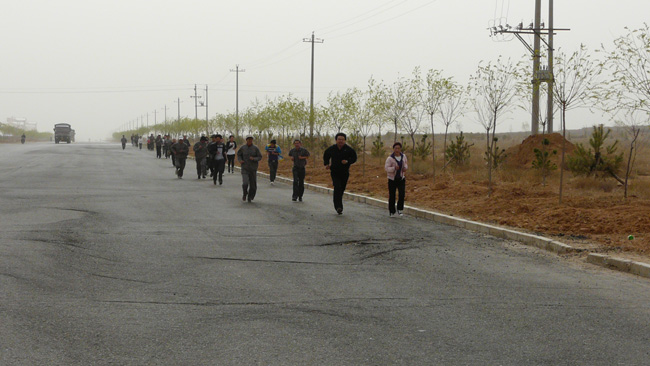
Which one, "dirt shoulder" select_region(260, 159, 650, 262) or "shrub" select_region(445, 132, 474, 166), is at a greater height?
"shrub" select_region(445, 132, 474, 166)

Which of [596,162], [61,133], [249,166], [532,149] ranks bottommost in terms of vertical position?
[249,166]

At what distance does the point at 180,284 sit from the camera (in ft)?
25.0

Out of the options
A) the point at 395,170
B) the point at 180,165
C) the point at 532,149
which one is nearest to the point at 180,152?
the point at 180,165

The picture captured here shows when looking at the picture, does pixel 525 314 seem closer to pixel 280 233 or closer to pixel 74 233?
pixel 280 233

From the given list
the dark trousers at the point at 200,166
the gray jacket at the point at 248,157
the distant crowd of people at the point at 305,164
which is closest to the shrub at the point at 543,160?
the distant crowd of people at the point at 305,164

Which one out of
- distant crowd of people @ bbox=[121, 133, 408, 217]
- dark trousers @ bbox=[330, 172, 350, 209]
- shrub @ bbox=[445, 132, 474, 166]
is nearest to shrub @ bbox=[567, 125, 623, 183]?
distant crowd of people @ bbox=[121, 133, 408, 217]

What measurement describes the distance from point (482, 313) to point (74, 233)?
7.43 meters

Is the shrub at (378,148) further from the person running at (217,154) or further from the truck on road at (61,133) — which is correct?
the truck on road at (61,133)

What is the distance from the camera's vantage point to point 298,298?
7.01m

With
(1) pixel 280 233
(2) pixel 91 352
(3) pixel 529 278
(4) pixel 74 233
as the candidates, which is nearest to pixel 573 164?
(1) pixel 280 233

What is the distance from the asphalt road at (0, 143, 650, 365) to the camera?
5219 mm

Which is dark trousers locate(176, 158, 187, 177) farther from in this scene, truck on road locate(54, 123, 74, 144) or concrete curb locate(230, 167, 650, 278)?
truck on road locate(54, 123, 74, 144)

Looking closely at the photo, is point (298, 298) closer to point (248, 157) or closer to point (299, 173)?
point (248, 157)

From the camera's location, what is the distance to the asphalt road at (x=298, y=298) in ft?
17.1
